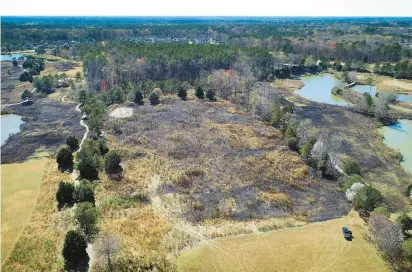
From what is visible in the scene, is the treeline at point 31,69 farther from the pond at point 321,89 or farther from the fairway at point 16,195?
the pond at point 321,89

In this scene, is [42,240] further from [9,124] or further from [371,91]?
[371,91]

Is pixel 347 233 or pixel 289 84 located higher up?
pixel 347 233

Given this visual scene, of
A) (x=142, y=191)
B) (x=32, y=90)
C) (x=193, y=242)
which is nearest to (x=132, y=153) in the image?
(x=142, y=191)

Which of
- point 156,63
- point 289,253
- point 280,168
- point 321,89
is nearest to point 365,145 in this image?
point 280,168

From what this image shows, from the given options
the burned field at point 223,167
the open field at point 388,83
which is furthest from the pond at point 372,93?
the burned field at point 223,167

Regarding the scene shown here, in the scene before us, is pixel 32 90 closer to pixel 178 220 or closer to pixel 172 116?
pixel 172 116

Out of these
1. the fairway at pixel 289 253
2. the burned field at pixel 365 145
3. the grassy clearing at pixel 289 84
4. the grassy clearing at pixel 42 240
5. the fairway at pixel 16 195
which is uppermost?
the grassy clearing at pixel 42 240
